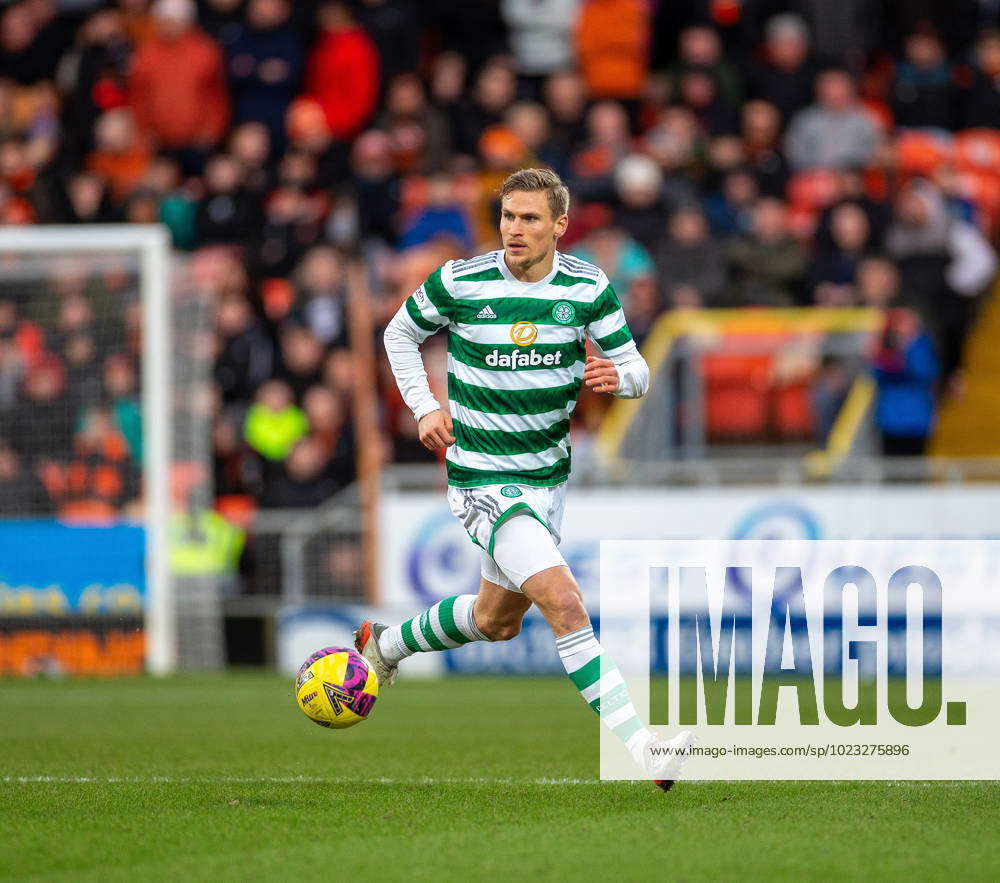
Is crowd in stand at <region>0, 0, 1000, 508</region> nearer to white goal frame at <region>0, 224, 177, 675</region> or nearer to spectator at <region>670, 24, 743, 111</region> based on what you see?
spectator at <region>670, 24, 743, 111</region>

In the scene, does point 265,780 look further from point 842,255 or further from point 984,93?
point 984,93

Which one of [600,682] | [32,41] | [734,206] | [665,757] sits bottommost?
[665,757]

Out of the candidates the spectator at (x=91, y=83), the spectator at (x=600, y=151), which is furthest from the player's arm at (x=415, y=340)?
the spectator at (x=91, y=83)

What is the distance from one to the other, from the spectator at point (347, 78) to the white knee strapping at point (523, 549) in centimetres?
1225

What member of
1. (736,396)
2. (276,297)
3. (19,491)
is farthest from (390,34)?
(19,491)

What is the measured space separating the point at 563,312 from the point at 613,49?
Answer: 466 inches

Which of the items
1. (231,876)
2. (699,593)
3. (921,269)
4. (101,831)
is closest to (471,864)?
(231,876)

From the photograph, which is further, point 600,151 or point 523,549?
point 600,151

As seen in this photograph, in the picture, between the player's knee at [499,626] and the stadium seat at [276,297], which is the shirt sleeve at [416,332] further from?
the stadium seat at [276,297]

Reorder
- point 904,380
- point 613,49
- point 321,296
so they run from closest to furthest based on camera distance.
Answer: point 904,380 < point 321,296 < point 613,49

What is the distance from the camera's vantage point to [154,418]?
1527 centimetres

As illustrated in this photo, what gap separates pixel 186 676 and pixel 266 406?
2665 millimetres

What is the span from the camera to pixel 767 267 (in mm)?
16203

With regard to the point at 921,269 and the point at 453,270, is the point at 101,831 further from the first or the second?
the point at 921,269
